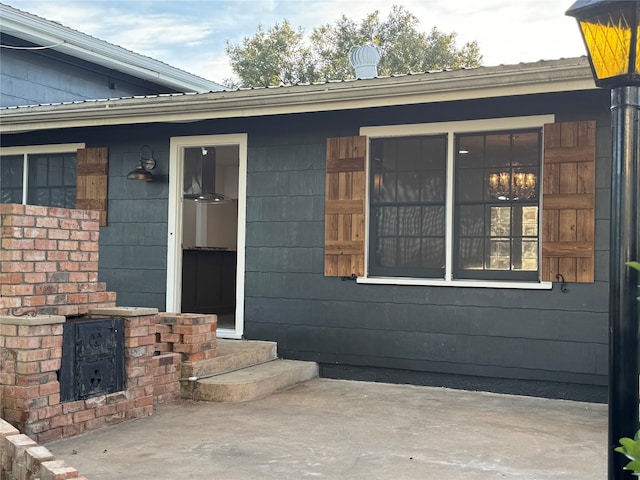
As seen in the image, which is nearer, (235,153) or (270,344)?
(270,344)

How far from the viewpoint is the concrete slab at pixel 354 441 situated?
3.28 metres

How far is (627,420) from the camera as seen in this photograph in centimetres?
208

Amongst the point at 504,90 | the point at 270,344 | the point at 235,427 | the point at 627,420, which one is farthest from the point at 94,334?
the point at 504,90

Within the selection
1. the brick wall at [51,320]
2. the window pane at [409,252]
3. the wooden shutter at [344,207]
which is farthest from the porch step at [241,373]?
the window pane at [409,252]

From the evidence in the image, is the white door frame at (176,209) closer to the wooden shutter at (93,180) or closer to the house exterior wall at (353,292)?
the house exterior wall at (353,292)

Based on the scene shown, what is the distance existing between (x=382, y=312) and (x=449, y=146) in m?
1.48

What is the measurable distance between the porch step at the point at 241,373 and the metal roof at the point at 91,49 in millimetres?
4836

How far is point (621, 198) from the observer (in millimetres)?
2135

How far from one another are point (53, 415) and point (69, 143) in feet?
13.2

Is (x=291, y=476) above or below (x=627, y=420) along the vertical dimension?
below

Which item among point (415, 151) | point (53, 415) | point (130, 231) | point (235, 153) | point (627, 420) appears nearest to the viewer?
point (627, 420)

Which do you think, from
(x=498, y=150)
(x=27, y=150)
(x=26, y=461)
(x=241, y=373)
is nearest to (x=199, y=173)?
(x=27, y=150)

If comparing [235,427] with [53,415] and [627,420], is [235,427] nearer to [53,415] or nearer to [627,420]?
[53,415]

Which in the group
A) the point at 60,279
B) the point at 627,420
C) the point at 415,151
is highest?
the point at 415,151
